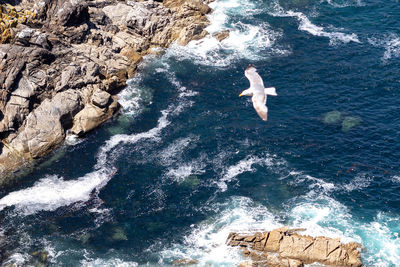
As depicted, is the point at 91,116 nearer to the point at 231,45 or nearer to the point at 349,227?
the point at 231,45

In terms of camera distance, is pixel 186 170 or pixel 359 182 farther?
pixel 186 170

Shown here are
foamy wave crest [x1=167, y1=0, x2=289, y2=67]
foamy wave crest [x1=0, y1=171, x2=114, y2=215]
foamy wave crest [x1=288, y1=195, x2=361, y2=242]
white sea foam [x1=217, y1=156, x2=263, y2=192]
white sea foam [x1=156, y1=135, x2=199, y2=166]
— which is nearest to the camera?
foamy wave crest [x1=288, y1=195, x2=361, y2=242]

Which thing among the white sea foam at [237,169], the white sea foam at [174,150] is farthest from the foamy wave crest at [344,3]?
the white sea foam at [174,150]

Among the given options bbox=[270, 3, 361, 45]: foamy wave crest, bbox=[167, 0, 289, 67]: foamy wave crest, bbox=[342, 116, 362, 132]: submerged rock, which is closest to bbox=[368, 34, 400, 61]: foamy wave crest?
bbox=[270, 3, 361, 45]: foamy wave crest

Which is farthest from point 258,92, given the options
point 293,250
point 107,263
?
point 107,263

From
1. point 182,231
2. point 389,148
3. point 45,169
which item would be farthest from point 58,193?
point 389,148

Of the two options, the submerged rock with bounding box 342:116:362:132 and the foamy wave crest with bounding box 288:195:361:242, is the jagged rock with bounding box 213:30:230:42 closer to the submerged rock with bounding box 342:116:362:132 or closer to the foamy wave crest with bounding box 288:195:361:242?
the submerged rock with bounding box 342:116:362:132

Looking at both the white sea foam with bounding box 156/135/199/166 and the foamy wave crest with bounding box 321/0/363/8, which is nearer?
the white sea foam with bounding box 156/135/199/166
